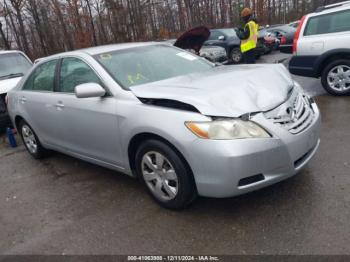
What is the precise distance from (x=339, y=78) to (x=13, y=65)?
7.27 meters

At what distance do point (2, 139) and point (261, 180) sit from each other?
5.89 meters

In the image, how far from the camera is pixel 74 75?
13.1ft

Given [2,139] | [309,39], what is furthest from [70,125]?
[309,39]

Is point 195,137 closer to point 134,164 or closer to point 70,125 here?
point 134,164

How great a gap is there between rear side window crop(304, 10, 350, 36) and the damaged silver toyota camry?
10.9 ft

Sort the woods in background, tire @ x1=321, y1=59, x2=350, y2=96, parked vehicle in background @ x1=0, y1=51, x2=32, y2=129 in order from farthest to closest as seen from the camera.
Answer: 1. the woods in background
2. parked vehicle in background @ x1=0, y1=51, x2=32, y2=129
3. tire @ x1=321, y1=59, x2=350, y2=96

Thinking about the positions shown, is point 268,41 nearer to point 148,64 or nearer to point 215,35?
point 215,35

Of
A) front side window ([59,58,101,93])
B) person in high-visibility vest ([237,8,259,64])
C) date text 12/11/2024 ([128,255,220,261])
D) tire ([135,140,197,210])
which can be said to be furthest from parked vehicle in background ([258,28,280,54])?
date text 12/11/2024 ([128,255,220,261])

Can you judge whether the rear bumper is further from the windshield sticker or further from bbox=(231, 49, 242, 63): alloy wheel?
bbox=(231, 49, 242, 63): alloy wheel

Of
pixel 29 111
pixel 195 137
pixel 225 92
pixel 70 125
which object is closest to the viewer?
pixel 195 137

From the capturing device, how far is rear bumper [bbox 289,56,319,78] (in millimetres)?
6484

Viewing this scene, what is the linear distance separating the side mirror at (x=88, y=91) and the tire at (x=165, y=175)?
690 mm

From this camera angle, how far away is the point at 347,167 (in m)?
3.57

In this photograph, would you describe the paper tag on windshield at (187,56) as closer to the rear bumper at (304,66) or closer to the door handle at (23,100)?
the door handle at (23,100)
